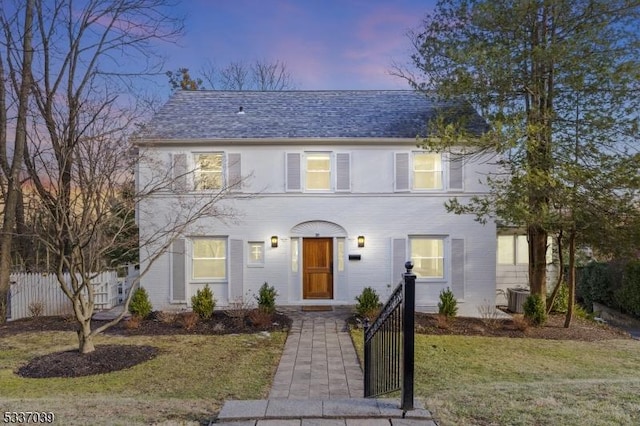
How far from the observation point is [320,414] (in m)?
3.97

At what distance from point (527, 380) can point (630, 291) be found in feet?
34.6

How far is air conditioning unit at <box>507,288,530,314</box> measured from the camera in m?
12.7

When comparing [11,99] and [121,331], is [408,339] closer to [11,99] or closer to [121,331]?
[121,331]

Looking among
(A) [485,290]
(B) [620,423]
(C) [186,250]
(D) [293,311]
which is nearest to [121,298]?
(C) [186,250]

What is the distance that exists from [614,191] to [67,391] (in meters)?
10.0

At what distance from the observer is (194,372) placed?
20.8 feet

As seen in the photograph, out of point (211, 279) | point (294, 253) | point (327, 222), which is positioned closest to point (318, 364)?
point (294, 253)

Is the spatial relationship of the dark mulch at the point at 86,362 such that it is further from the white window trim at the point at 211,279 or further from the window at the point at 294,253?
the window at the point at 294,253

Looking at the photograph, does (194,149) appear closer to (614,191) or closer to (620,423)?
(614,191)

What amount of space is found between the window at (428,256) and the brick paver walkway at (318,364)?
3227 mm

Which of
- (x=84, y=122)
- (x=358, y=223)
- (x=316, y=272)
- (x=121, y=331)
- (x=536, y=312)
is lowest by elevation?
(x=121, y=331)

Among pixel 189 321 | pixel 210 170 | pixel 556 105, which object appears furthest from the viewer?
pixel 210 170

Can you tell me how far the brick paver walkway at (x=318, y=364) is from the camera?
5414 mm

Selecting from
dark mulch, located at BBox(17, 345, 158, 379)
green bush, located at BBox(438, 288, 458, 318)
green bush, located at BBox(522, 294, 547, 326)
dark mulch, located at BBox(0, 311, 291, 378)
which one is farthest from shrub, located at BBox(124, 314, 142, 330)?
green bush, located at BBox(522, 294, 547, 326)
